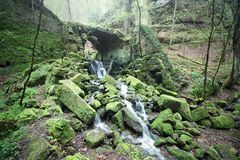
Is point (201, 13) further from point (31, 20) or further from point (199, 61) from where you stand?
point (31, 20)

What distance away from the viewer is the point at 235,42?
42.6 feet

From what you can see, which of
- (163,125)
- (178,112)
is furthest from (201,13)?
(163,125)

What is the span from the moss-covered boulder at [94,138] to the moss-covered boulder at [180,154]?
2315 millimetres

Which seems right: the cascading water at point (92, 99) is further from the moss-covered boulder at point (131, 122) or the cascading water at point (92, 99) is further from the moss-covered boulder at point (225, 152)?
the moss-covered boulder at point (225, 152)

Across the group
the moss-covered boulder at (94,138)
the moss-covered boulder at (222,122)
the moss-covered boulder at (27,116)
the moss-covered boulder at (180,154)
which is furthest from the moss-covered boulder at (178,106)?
the moss-covered boulder at (27,116)

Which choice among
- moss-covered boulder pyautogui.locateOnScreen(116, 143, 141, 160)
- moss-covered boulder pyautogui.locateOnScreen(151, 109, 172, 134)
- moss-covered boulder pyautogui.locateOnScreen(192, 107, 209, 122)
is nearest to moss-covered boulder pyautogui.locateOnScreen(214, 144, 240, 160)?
moss-covered boulder pyautogui.locateOnScreen(192, 107, 209, 122)

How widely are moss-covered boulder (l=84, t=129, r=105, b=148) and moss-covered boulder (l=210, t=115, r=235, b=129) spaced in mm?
5511

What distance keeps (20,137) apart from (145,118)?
503 cm

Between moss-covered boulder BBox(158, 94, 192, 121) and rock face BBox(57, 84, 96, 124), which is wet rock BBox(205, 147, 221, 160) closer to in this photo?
moss-covered boulder BBox(158, 94, 192, 121)

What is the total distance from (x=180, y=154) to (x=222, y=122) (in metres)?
3.83

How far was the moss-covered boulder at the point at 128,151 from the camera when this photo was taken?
6277mm

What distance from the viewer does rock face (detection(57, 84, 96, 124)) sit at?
294 inches

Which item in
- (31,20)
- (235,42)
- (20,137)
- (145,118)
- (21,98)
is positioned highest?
(31,20)

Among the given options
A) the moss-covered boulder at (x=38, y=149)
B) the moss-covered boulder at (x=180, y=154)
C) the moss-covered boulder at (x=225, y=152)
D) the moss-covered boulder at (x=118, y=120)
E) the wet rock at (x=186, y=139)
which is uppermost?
the moss-covered boulder at (x=38, y=149)
